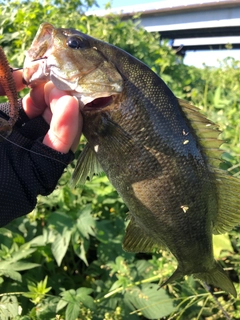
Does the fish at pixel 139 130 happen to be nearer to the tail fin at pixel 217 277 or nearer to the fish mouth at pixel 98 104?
the fish mouth at pixel 98 104

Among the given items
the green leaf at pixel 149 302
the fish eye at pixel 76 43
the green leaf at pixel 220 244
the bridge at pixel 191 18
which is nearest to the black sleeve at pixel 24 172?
the fish eye at pixel 76 43

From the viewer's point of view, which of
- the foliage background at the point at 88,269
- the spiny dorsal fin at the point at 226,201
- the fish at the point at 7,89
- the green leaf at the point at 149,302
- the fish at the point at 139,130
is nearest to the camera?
the fish at the point at 7,89

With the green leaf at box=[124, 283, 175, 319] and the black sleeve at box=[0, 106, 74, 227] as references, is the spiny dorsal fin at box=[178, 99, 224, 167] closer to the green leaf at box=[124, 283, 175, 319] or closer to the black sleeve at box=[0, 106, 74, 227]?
the black sleeve at box=[0, 106, 74, 227]

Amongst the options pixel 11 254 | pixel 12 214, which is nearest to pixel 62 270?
pixel 11 254

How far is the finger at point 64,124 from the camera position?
1427mm

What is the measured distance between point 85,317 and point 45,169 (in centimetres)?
95

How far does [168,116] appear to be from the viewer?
5.08 feet

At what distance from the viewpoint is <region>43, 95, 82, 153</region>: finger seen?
56.2 inches

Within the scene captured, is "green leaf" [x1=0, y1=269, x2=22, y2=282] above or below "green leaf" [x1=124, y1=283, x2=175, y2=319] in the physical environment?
above

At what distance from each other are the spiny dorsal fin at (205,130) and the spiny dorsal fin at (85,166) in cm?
45

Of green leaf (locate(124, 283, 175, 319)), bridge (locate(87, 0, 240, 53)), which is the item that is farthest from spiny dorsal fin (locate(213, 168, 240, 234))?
bridge (locate(87, 0, 240, 53))

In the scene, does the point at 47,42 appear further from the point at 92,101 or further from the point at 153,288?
the point at 153,288

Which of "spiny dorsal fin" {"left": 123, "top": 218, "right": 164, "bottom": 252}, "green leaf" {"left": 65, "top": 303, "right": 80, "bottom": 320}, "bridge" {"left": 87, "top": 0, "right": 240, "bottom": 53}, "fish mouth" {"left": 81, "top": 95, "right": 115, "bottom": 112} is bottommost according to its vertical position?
"green leaf" {"left": 65, "top": 303, "right": 80, "bottom": 320}

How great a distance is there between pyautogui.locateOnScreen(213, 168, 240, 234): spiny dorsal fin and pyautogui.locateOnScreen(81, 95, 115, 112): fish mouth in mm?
553
